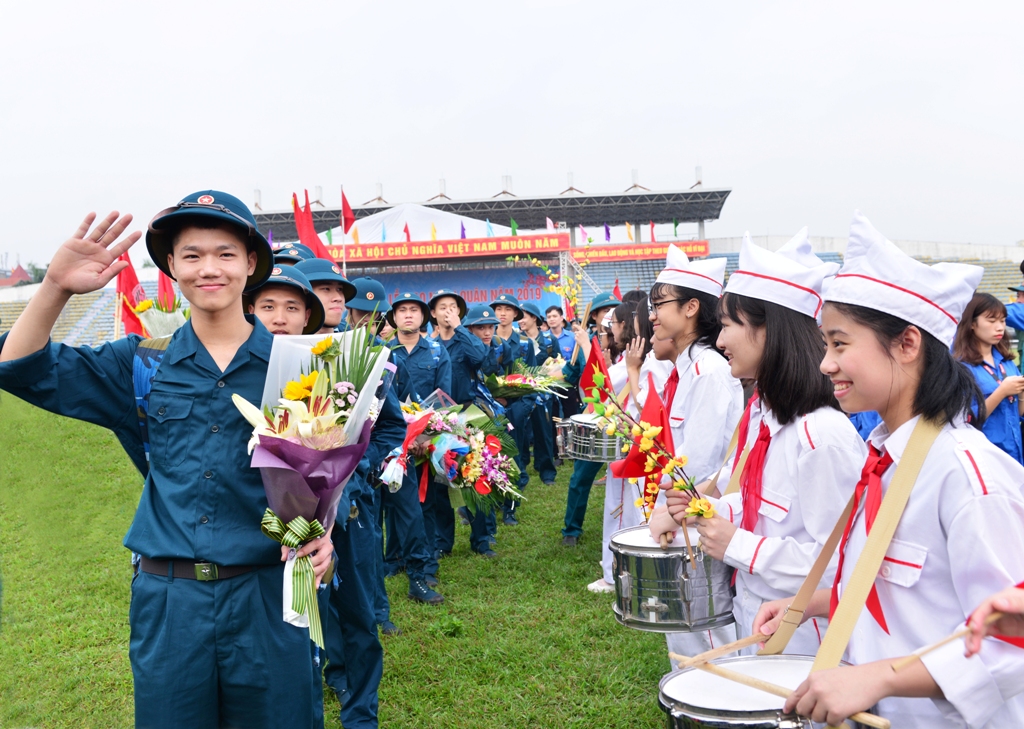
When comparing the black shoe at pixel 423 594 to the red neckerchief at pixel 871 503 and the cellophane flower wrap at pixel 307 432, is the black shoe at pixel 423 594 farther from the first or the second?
the red neckerchief at pixel 871 503

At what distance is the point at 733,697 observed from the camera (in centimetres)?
186

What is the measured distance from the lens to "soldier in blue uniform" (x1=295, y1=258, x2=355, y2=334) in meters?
4.29

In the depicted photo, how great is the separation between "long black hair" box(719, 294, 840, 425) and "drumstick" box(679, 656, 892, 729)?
3.19ft

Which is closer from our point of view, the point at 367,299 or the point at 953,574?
the point at 953,574

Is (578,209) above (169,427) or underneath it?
above

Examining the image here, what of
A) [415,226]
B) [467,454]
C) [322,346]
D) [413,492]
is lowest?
[413,492]

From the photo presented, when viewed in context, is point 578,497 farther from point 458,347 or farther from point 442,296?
point 442,296

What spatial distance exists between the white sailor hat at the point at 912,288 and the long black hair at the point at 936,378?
0.02 m

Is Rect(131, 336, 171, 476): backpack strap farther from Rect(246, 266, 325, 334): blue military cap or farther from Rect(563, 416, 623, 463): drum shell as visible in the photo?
Rect(563, 416, 623, 463): drum shell

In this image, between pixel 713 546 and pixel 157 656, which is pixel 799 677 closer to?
pixel 713 546

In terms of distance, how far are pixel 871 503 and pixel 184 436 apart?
1920 mm

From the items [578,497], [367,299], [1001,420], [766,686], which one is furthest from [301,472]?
[1001,420]

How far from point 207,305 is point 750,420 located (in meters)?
1.99

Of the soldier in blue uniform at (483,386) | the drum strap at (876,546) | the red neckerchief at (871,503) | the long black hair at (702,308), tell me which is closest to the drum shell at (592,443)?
the soldier in blue uniform at (483,386)
